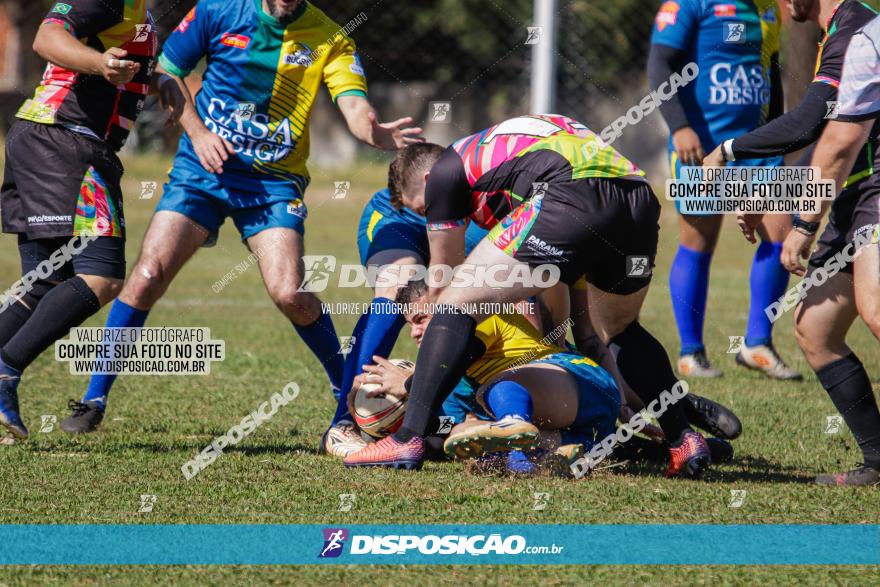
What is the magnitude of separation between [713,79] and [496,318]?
3.33m

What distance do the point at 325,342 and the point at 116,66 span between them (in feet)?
5.67

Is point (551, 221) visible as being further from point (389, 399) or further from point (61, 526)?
point (61, 526)

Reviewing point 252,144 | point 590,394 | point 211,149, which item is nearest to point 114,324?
point 211,149

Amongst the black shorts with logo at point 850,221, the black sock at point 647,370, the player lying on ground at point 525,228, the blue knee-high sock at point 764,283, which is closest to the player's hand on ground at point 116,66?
the player lying on ground at point 525,228

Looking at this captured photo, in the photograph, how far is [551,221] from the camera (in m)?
4.38

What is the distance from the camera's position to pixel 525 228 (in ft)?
14.5

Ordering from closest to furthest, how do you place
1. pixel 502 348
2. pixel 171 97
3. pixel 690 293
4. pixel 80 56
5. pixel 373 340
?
pixel 80 56 < pixel 502 348 < pixel 373 340 < pixel 171 97 < pixel 690 293

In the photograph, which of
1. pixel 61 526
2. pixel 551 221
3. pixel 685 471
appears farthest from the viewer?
pixel 685 471

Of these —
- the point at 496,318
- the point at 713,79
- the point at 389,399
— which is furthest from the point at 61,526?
the point at 713,79

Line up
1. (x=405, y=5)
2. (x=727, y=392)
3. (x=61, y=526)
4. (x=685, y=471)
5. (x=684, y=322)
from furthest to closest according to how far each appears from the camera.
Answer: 1. (x=405, y=5)
2. (x=684, y=322)
3. (x=727, y=392)
4. (x=685, y=471)
5. (x=61, y=526)

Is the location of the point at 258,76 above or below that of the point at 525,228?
above

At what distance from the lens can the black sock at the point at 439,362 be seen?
4.45m

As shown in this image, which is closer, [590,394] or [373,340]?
[590,394]

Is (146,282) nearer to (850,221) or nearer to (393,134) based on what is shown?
(393,134)
